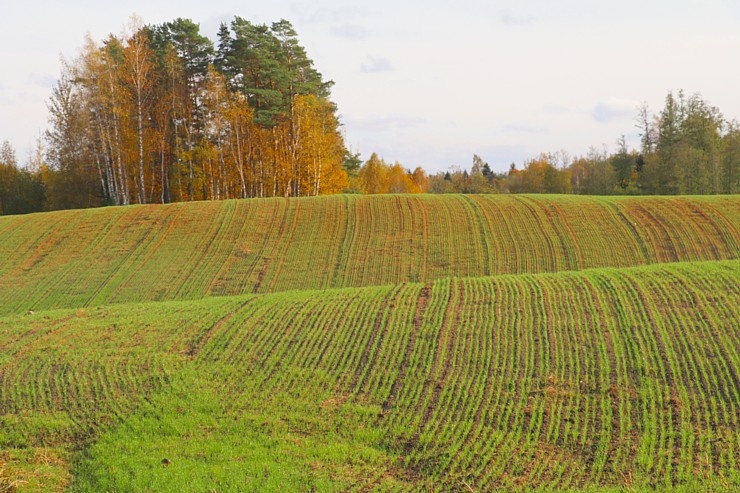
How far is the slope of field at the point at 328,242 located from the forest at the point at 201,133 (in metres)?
11.6

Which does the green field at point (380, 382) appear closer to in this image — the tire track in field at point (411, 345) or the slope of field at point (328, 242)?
the tire track in field at point (411, 345)

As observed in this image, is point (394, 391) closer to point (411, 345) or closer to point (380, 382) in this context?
point (380, 382)

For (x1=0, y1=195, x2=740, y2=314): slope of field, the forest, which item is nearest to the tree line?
the forest

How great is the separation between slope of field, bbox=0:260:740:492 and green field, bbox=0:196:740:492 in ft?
0.18

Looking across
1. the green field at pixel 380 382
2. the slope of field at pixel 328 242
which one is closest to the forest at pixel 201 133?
the slope of field at pixel 328 242

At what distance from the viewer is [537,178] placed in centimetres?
8475

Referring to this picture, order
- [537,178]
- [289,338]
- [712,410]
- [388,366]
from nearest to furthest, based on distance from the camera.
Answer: [712,410], [388,366], [289,338], [537,178]

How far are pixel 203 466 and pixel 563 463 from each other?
6837 millimetres

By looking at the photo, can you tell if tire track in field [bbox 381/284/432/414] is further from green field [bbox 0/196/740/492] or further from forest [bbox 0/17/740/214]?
forest [bbox 0/17/740/214]

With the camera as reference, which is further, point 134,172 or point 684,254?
point 134,172

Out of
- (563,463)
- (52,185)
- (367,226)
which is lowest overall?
(563,463)

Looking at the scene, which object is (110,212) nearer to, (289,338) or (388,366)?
(289,338)

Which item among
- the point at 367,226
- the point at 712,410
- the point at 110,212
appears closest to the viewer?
the point at 712,410

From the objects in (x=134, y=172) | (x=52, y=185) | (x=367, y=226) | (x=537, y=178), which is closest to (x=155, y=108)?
(x=134, y=172)
